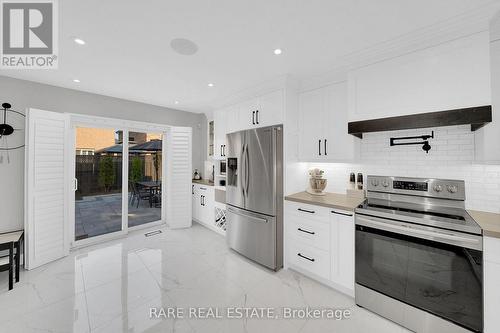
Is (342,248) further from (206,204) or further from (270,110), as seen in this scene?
(206,204)

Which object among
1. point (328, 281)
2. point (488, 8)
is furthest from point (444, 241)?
point (488, 8)

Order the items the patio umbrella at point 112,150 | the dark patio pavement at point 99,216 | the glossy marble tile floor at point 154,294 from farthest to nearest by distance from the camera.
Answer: the patio umbrella at point 112,150 → the dark patio pavement at point 99,216 → the glossy marble tile floor at point 154,294

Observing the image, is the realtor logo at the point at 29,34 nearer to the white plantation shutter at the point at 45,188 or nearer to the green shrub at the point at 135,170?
the white plantation shutter at the point at 45,188

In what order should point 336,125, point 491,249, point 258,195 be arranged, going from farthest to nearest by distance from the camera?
point 258,195 → point 336,125 → point 491,249

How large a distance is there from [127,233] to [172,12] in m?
3.86

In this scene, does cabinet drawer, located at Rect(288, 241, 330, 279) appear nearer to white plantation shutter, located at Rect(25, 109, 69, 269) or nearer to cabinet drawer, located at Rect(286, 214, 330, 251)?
cabinet drawer, located at Rect(286, 214, 330, 251)

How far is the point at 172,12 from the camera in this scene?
1.54 metres

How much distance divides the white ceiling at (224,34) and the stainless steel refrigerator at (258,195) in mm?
906

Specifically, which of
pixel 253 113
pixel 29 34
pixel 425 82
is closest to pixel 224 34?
pixel 253 113

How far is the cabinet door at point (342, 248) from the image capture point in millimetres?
2031

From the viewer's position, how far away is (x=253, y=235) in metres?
2.77

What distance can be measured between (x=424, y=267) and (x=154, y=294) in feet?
8.64

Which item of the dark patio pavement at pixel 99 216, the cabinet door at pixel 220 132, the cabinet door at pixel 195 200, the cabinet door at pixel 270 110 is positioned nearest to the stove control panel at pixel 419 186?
the cabinet door at pixel 270 110

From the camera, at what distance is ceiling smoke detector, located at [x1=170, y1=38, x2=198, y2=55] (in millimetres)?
1907
